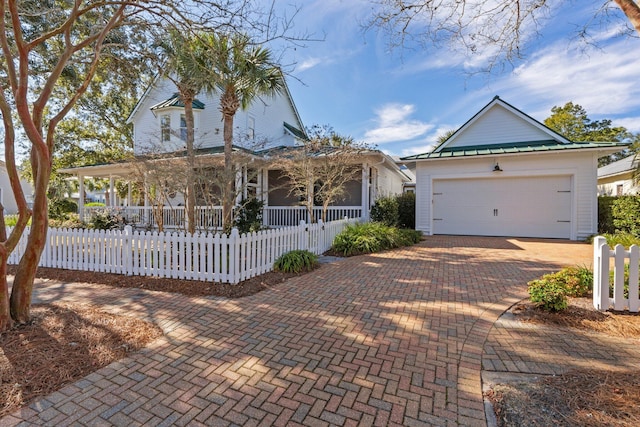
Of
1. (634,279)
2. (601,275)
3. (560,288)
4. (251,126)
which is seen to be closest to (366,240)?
(560,288)

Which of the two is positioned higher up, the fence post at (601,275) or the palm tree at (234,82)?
the palm tree at (234,82)

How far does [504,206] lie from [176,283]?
1324 centimetres

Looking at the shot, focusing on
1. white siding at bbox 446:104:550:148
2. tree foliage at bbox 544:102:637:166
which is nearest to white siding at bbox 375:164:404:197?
white siding at bbox 446:104:550:148

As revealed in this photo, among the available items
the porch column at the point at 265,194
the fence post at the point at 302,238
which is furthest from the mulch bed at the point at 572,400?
the porch column at the point at 265,194

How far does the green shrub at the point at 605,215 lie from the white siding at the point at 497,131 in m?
3.51

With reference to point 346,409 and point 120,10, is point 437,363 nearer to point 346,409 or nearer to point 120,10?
point 346,409

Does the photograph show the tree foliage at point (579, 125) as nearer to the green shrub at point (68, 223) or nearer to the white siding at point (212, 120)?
the white siding at point (212, 120)

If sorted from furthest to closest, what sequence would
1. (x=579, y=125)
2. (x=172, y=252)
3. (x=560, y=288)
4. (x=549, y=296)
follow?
(x=579, y=125) → (x=172, y=252) → (x=560, y=288) → (x=549, y=296)

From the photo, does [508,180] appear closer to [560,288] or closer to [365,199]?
[365,199]

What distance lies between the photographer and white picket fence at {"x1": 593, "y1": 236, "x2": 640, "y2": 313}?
13.3 ft

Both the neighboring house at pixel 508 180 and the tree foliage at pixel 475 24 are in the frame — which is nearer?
the tree foliage at pixel 475 24

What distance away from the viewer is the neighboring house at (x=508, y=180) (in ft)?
38.9

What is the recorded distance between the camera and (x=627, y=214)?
11.1 meters

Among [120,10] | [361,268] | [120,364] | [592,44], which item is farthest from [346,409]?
[592,44]
